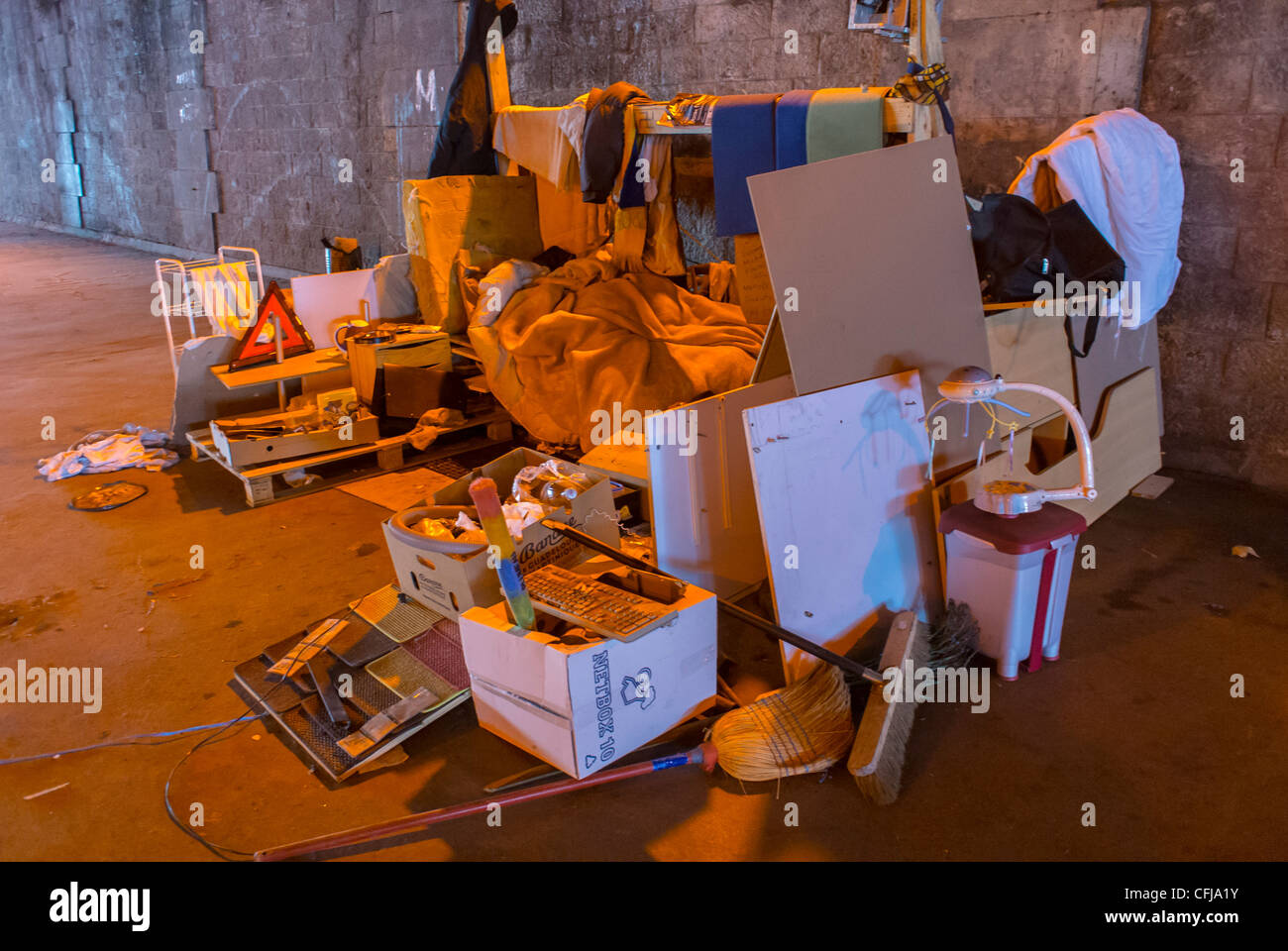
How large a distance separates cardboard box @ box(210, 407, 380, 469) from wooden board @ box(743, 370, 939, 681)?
7.88 feet

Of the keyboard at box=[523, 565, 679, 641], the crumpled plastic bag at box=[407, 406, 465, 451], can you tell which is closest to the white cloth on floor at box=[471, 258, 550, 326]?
the crumpled plastic bag at box=[407, 406, 465, 451]

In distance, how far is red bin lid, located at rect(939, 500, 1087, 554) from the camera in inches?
103

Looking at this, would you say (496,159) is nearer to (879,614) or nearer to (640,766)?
(879,614)

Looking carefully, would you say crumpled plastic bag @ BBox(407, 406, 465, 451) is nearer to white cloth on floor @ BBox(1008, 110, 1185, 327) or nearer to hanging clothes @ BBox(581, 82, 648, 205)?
hanging clothes @ BBox(581, 82, 648, 205)

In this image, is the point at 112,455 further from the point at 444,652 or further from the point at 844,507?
the point at 844,507

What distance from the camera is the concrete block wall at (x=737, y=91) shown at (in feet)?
12.9

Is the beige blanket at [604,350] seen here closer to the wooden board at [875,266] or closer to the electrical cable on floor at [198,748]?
the wooden board at [875,266]

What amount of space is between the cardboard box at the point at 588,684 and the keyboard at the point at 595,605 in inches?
1.3

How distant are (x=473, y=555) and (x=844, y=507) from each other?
1.11 m

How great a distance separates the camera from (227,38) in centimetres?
989

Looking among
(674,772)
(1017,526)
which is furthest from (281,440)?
(1017,526)

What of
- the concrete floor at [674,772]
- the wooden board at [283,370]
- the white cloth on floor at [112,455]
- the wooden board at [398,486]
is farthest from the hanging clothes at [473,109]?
the concrete floor at [674,772]
